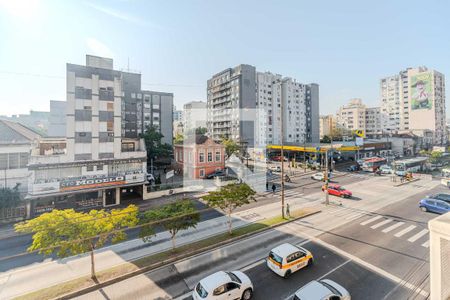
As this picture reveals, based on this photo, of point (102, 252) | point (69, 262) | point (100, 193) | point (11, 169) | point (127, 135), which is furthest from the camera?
point (127, 135)

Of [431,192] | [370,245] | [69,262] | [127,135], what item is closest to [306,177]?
[431,192]

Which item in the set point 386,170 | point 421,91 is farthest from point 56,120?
point 421,91

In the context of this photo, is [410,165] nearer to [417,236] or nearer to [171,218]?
[417,236]

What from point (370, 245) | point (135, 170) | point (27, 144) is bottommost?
point (370, 245)

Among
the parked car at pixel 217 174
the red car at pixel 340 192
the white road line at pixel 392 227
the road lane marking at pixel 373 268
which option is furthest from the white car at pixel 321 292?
the parked car at pixel 217 174

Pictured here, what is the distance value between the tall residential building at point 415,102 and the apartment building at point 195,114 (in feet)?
305

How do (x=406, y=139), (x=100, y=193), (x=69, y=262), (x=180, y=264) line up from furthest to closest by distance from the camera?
(x=406, y=139) < (x=100, y=193) < (x=69, y=262) < (x=180, y=264)

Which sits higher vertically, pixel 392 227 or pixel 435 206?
pixel 435 206

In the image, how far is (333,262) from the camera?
1382 centimetres

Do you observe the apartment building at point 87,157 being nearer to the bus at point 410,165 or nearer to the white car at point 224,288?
the white car at point 224,288

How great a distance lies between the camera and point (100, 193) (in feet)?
95.6

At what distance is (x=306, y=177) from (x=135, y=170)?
31.1 m

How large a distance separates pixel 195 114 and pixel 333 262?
86.5 metres

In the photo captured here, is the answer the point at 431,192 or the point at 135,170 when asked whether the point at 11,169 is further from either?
the point at 431,192
